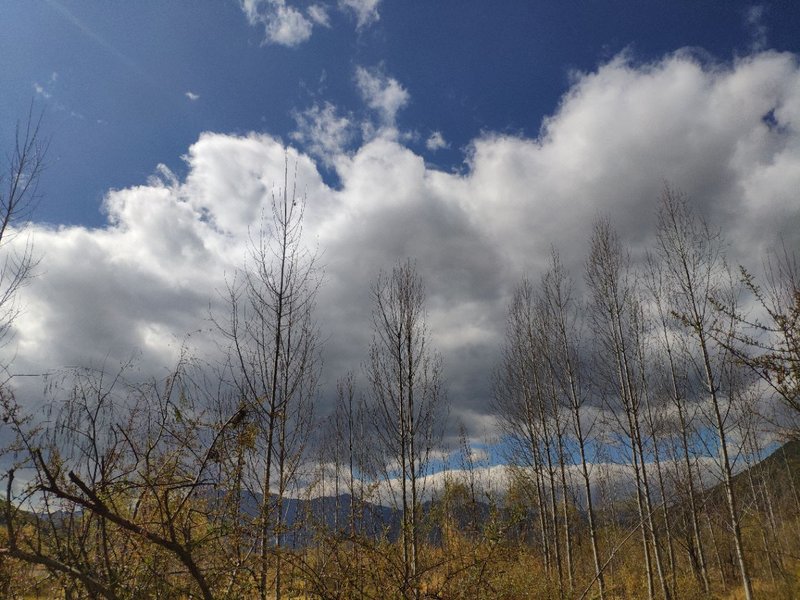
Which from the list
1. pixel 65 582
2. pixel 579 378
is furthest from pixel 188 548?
pixel 579 378

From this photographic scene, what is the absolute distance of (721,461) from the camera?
417 inches

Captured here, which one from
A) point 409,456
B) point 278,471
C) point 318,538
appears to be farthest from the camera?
point 409,456

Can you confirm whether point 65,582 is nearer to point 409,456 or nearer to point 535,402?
point 409,456

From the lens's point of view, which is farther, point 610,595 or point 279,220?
point 610,595

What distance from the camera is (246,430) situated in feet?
8.62

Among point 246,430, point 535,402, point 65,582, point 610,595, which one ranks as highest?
point 535,402

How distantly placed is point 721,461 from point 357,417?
1416 centimetres

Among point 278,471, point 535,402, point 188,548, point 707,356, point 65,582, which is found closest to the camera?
point 188,548

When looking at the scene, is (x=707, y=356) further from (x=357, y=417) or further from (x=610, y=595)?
(x=357, y=417)

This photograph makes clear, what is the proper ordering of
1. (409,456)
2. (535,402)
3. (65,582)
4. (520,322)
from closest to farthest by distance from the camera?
(65,582), (409,456), (535,402), (520,322)

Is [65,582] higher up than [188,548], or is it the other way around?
[188,548]

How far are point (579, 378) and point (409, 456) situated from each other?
6094mm

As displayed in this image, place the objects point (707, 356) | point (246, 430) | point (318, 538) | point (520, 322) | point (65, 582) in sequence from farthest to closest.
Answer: point (520, 322)
point (707, 356)
point (318, 538)
point (246, 430)
point (65, 582)

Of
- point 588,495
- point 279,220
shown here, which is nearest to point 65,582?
point 279,220
